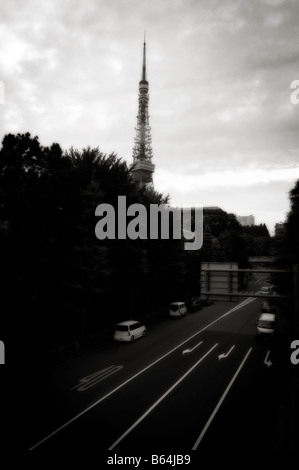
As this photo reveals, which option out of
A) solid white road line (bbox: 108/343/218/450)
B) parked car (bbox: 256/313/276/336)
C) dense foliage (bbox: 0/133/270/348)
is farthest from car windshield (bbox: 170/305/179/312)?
solid white road line (bbox: 108/343/218/450)

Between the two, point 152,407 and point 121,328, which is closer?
point 152,407

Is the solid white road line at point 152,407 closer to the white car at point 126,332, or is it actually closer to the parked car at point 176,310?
the white car at point 126,332

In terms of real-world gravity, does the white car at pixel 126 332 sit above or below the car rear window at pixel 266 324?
below

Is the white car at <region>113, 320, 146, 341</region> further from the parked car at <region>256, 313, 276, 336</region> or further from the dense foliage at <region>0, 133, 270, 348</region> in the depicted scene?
the parked car at <region>256, 313, 276, 336</region>

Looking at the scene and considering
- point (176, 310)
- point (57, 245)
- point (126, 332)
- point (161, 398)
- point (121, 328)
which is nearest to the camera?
point (161, 398)

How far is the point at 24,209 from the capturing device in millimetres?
17359

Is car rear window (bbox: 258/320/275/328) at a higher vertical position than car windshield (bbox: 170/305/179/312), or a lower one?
higher

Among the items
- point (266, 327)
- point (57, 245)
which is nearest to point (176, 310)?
point (266, 327)

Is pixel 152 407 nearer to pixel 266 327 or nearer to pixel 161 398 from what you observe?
pixel 161 398

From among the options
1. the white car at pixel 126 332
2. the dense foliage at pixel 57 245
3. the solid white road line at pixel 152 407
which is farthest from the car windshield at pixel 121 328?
the solid white road line at pixel 152 407

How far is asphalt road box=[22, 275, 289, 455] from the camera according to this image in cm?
1040

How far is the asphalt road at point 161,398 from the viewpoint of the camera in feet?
34.1

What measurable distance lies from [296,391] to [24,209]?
16.4 m

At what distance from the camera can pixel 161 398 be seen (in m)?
13.8
